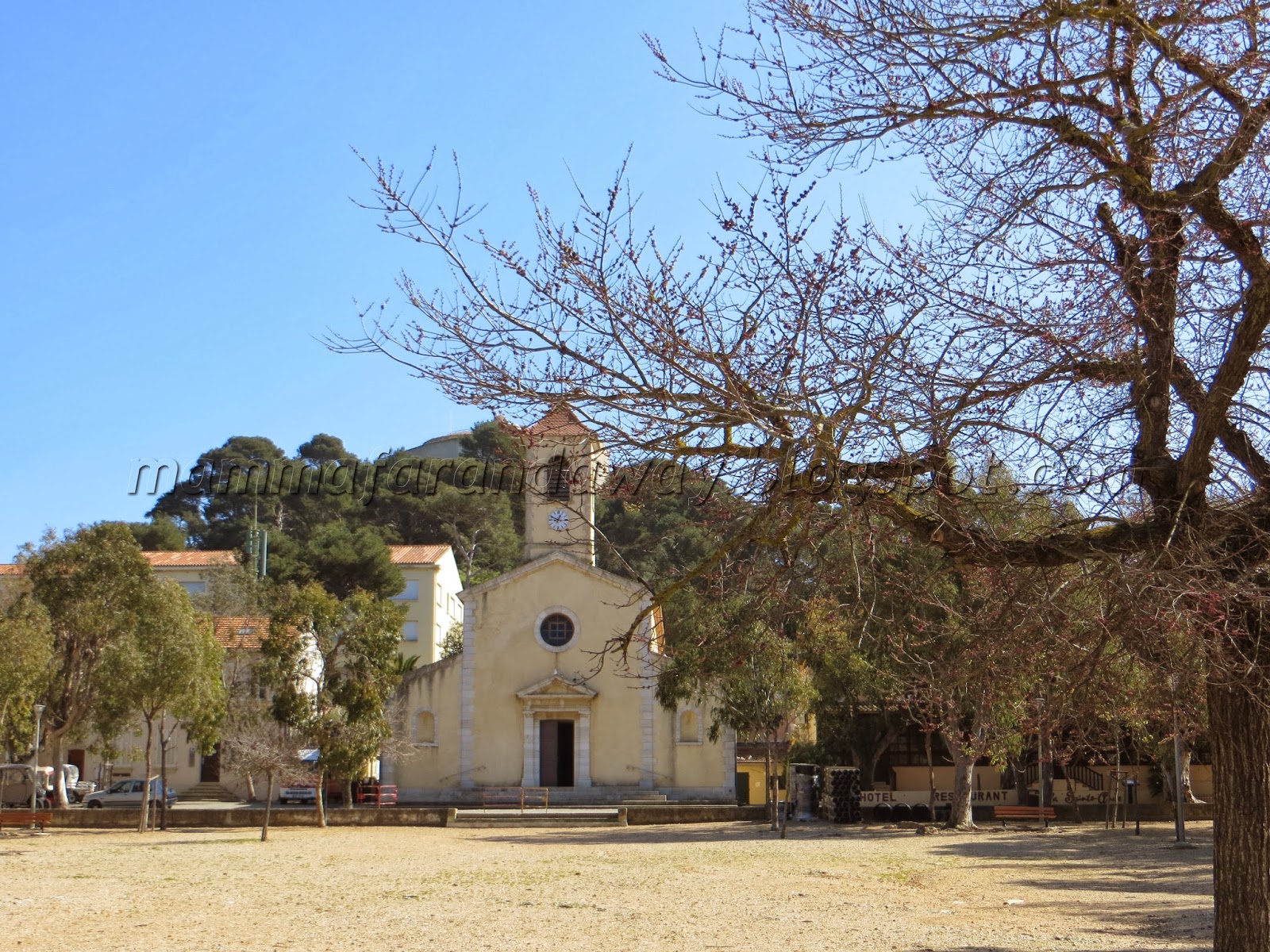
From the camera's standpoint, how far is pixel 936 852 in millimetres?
21438

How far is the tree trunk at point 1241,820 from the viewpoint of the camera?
7164mm

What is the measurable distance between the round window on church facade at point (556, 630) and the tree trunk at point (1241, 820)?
1157 inches

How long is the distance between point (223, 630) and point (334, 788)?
8.16 metres

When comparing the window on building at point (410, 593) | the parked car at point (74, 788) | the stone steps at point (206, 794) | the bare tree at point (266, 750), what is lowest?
the stone steps at point (206, 794)

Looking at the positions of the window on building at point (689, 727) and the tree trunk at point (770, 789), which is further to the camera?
the window on building at point (689, 727)

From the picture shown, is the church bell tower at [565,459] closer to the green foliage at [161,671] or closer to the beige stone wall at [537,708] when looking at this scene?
the green foliage at [161,671]

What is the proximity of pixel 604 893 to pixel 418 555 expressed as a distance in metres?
41.9

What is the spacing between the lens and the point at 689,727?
35469mm

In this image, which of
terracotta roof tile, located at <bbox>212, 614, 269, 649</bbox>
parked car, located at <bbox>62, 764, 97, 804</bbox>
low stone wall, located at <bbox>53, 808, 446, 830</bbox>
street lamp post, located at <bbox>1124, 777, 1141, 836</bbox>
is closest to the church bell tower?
street lamp post, located at <bbox>1124, 777, 1141, 836</bbox>

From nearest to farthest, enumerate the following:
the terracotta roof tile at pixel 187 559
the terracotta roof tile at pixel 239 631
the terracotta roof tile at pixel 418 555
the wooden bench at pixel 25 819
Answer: the wooden bench at pixel 25 819 → the terracotta roof tile at pixel 239 631 → the terracotta roof tile at pixel 187 559 → the terracotta roof tile at pixel 418 555

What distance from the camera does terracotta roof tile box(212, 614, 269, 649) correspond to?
37.2 metres

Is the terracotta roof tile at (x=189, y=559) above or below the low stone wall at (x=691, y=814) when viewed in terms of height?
above

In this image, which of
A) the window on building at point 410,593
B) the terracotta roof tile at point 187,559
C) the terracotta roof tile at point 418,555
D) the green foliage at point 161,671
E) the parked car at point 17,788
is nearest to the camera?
the green foliage at point 161,671

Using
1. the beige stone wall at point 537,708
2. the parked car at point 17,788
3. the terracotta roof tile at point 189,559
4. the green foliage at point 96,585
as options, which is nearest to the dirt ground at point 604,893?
the green foliage at point 96,585
